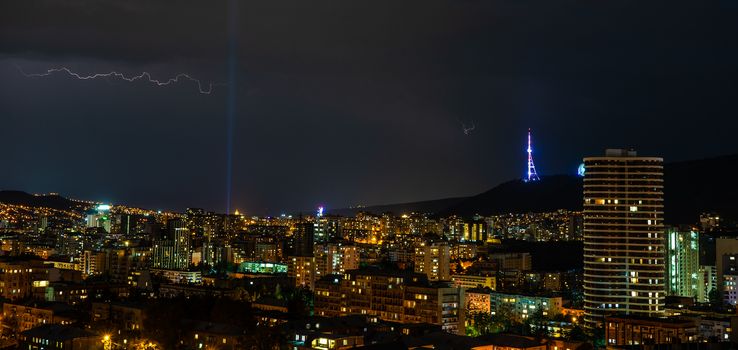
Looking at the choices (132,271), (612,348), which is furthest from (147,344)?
(132,271)

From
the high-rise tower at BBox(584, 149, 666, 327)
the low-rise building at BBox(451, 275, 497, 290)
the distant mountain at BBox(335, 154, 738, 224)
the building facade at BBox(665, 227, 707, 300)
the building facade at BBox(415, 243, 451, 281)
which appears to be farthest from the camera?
the distant mountain at BBox(335, 154, 738, 224)

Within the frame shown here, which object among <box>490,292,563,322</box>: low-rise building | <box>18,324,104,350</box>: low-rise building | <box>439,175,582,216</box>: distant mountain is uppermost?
<box>439,175,582,216</box>: distant mountain

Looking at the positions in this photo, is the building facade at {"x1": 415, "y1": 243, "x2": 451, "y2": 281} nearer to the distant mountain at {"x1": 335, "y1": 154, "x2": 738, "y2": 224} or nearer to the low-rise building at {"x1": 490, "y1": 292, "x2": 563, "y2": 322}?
the low-rise building at {"x1": 490, "y1": 292, "x2": 563, "y2": 322}

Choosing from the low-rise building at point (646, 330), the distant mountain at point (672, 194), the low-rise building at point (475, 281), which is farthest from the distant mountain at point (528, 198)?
the low-rise building at point (646, 330)

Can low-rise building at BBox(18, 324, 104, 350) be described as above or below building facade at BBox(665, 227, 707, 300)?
below

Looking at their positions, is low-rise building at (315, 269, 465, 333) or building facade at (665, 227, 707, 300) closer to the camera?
low-rise building at (315, 269, 465, 333)

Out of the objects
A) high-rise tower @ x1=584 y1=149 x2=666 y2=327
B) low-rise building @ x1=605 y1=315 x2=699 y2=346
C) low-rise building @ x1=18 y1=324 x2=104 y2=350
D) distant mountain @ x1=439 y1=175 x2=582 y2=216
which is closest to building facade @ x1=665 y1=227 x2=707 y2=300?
high-rise tower @ x1=584 y1=149 x2=666 y2=327

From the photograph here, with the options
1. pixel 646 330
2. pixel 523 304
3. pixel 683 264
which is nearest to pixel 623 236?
pixel 523 304
